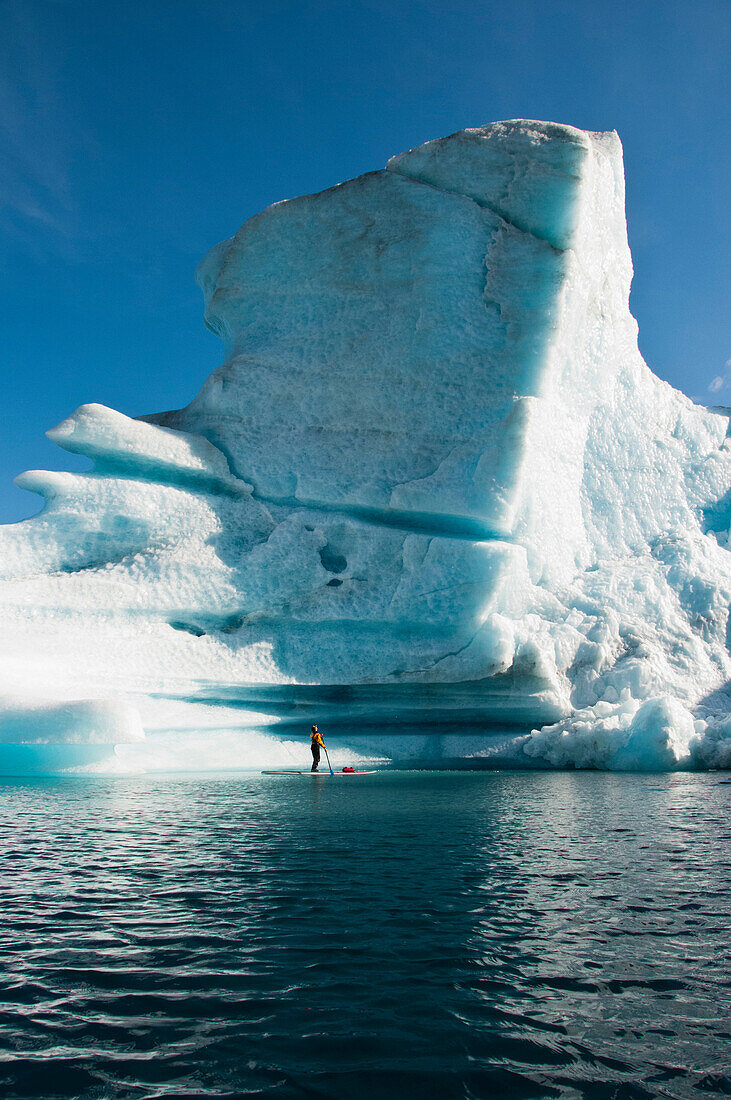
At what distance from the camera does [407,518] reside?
16484 mm

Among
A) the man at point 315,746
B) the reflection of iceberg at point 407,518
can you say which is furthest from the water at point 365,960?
the reflection of iceberg at point 407,518

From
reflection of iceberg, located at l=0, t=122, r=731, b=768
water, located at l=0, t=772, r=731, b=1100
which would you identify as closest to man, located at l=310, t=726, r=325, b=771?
reflection of iceberg, located at l=0, t=122, r=731, b=768

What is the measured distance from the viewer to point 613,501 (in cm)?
1884

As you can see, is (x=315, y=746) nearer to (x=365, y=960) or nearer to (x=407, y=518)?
(x=407, y=518)

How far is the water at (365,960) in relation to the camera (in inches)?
101

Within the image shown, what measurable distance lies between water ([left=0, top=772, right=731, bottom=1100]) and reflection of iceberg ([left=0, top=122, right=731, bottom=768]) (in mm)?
7676

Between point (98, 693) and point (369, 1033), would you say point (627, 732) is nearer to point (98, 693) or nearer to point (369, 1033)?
point (98, 693)

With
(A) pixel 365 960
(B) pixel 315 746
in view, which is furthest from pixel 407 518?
(A) pixel 365 960

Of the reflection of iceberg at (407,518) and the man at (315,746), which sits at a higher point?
the reflection of iceberg at (407,518)

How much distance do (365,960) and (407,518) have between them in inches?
519

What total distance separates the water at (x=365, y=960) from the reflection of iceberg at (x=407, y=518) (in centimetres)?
768

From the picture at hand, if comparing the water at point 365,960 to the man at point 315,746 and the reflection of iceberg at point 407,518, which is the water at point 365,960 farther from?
the reflection of iceberg at point 407,518

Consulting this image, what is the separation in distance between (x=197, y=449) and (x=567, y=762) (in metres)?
9.93

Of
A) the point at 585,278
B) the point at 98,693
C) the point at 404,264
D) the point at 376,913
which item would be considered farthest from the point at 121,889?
the point at 585,278
